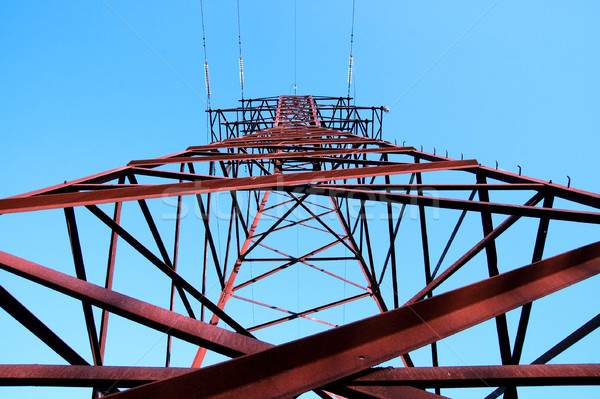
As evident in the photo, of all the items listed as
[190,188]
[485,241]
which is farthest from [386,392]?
[190,188]

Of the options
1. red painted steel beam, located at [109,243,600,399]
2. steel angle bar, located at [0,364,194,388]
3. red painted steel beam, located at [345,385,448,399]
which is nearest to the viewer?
red painted steel beam, located at [109,243,600,399]

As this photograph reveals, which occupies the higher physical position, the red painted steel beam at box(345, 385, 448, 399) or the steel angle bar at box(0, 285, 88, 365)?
the steel angle bar at box(0, 285, 88, 365)

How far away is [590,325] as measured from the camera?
2.69 meters

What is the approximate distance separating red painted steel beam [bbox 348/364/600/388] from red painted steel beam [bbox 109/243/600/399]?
127 mm

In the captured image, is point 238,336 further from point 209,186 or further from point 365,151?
point 365,151

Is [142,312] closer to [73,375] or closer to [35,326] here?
[73,375]

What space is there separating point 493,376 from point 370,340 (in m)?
0.62

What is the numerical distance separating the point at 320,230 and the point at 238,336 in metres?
7.88

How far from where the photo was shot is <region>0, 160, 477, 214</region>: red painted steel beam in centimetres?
296

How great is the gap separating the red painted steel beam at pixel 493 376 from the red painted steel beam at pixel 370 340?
13 cm

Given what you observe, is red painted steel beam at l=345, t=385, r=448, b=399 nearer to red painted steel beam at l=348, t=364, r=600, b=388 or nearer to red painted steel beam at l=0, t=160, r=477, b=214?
red painted steel beam at l=348, t=364, r=600, b=388

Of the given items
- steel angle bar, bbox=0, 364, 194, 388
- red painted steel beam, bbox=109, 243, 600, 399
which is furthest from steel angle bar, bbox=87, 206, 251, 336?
red painted steel beam, bbox=109, 243, 600, 399

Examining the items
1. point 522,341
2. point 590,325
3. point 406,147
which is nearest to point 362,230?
point 406,147

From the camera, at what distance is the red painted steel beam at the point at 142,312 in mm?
2023
